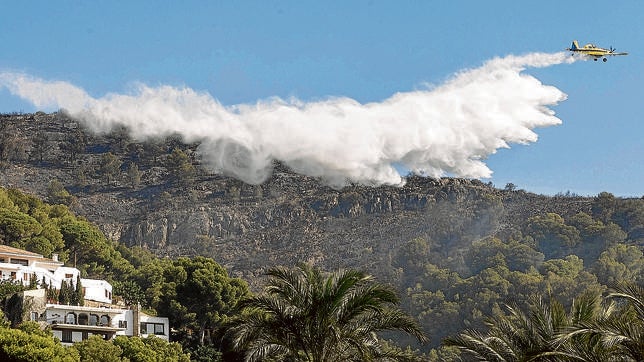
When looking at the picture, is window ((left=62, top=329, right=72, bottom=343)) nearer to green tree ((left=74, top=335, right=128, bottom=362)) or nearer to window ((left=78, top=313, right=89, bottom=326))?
window ((left=78, top=313, right=89, bottom=326))

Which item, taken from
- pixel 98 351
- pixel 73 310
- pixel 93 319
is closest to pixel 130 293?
pixel 93 319

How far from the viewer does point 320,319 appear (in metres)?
30.4

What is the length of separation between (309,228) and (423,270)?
2521cm

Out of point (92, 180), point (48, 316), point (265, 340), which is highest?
point (92, 180)

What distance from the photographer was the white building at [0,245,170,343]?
81000 millimetres

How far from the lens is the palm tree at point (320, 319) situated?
3031cm

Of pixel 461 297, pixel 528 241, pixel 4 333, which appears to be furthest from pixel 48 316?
pixel 528 241

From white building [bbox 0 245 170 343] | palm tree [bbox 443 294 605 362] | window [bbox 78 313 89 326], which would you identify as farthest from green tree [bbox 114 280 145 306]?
palm tree [bbox 443 294 605 362]

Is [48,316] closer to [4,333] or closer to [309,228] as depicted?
[4,333]

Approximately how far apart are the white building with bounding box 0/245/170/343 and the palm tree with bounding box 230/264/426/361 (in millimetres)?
52508

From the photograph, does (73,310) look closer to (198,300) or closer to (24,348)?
(198,300)

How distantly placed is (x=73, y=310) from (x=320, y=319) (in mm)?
56599

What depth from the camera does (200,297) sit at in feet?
301

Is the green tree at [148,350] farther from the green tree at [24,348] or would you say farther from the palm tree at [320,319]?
the palm tree at [320,319]
